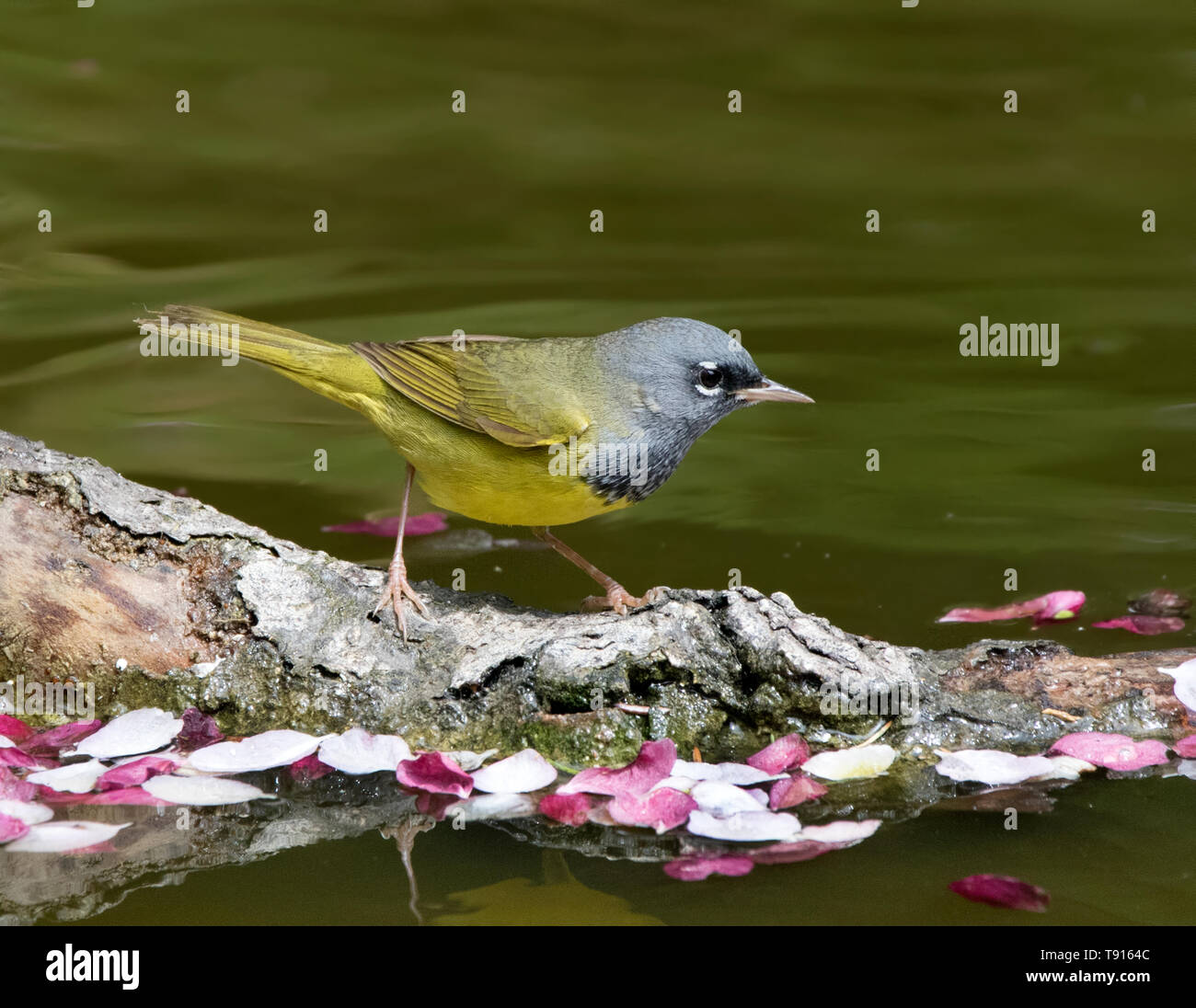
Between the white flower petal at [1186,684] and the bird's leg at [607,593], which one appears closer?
the white flower petal at [1186,684]

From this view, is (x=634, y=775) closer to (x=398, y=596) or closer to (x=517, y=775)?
(x=517, y=775)

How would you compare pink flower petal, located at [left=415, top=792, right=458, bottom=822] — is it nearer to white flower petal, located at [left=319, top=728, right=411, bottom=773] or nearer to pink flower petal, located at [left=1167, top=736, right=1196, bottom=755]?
white flower petal, located at [left=319, top=728, right=411, bottom=773]

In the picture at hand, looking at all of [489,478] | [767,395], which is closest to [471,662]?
[489,478]

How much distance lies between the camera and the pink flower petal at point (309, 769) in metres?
4.18

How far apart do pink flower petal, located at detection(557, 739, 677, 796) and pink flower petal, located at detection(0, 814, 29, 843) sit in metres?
1.47

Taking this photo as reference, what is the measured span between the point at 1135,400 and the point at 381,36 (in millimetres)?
5419

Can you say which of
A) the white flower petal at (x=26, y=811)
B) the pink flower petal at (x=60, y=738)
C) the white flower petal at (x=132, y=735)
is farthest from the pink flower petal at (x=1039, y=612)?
Result: the white flower petal at (x=26, y=811)

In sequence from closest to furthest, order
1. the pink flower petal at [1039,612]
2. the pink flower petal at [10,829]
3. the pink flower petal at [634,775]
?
1. the pink flower petal at [10,829]
2. the pink flower petal at [634,775]
3. the pink flower petal at [1039,612]

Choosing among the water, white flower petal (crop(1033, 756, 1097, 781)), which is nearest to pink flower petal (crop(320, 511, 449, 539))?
the water

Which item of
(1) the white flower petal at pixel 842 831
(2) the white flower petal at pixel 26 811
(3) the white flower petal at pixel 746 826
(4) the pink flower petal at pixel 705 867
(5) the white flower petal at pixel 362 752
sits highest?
(5) the white flower petal at pixel 362 752

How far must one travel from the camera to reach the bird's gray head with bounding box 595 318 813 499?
4.93 metres

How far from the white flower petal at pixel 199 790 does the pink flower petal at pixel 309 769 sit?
0.42 feet

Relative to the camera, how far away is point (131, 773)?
13.4 feet

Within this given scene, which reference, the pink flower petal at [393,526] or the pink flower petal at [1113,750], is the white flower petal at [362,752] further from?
the pink flower petal at [393,526]
